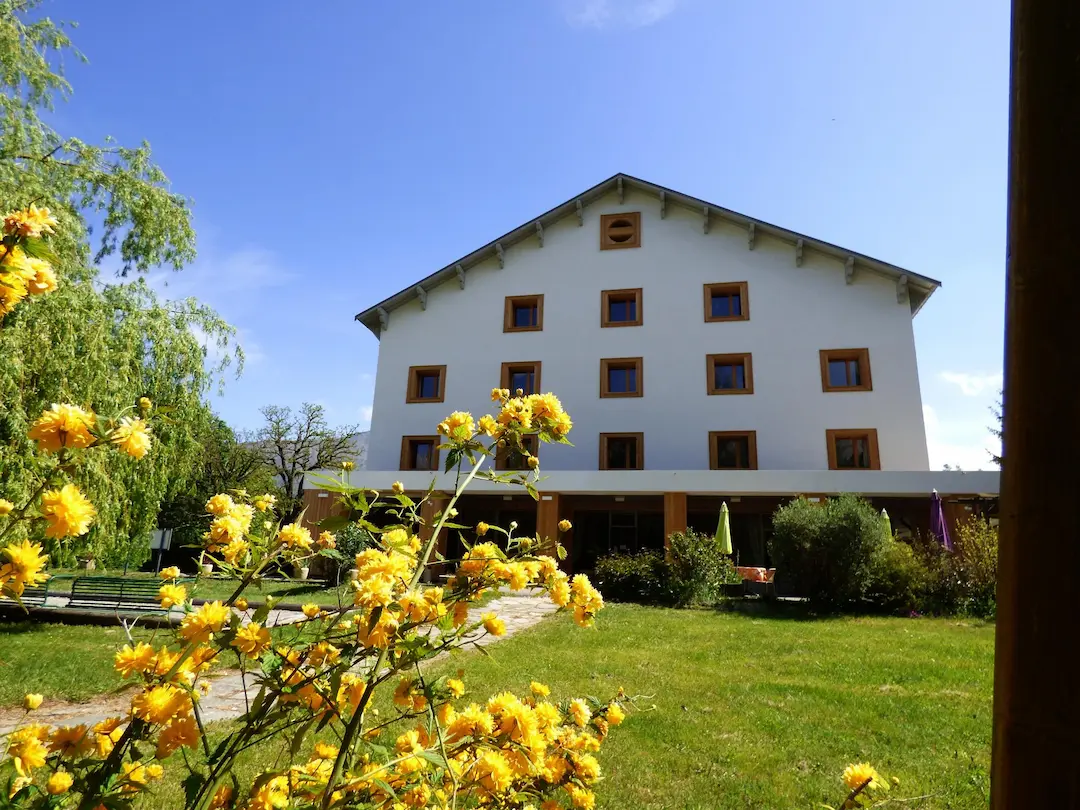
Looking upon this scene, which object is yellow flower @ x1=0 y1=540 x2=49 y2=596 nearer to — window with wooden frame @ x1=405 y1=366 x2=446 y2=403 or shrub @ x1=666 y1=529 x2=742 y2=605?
shrub @ x1=666 y1=529 x2=742 y2=605

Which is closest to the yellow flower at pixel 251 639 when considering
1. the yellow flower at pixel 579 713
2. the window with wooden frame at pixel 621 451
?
the yellow flower at pixel 579 713

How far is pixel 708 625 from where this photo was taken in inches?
413

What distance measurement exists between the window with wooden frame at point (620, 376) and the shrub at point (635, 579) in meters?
7.67

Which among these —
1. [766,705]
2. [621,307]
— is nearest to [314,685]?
[766,705]

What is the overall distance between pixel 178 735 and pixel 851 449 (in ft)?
67.9

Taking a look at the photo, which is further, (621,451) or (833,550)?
(621,451)

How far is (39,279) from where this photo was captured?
1312 millimetres

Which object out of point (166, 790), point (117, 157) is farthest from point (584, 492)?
point (166, 790)

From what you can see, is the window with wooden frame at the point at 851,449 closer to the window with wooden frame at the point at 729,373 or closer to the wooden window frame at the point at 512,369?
the window with wooden frame at the point at 729,373

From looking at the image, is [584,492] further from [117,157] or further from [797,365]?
[117,157]

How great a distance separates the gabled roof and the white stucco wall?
34cm

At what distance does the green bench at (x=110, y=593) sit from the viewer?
32.6 ft

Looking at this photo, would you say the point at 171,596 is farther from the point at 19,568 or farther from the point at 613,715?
the point at 613,715

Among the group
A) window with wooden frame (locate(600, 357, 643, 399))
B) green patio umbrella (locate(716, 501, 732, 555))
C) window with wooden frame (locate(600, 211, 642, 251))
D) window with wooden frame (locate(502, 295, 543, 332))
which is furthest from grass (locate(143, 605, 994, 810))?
window with wooden frame (locate(600, 211, 642, 251))
